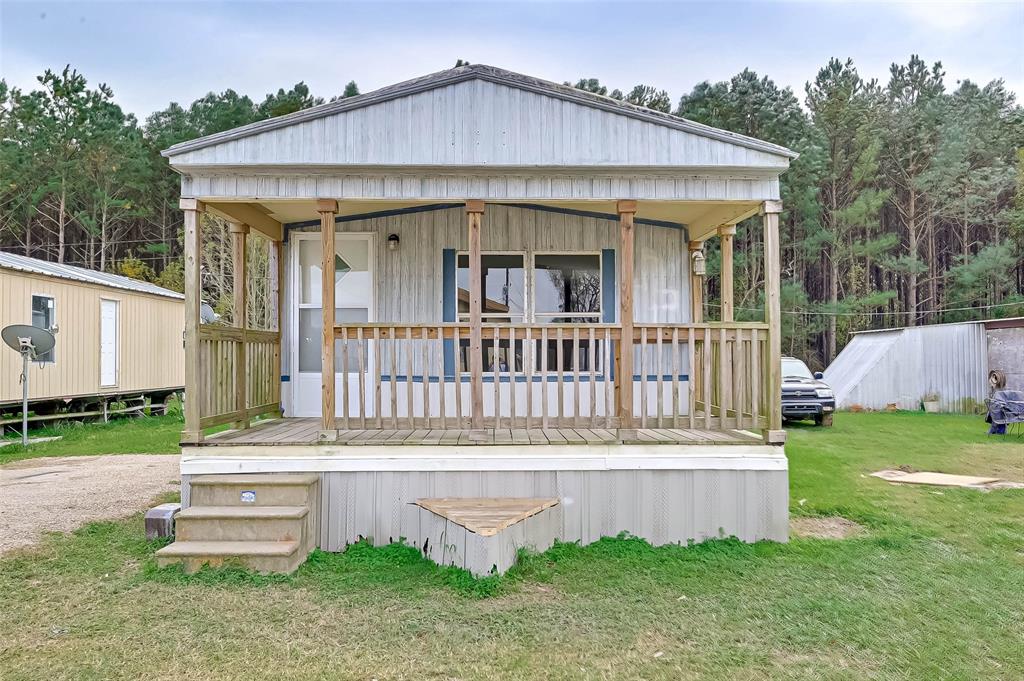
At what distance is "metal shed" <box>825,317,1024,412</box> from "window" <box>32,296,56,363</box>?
58.3ft

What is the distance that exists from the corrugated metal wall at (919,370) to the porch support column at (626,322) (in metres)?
13.5

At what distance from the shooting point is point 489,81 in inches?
199

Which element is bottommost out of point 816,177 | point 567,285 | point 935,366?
point 935,366

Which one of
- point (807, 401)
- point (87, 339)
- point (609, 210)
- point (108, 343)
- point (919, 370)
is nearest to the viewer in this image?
point (609, 210)

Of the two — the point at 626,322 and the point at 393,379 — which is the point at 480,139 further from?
the point at 393,379

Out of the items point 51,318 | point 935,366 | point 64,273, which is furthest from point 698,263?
point 935,366

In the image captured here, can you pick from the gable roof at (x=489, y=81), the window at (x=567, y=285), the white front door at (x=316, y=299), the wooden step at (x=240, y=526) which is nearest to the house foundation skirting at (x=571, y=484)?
the wooden step at (x=240, y=526)

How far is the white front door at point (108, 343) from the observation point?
41.8ft

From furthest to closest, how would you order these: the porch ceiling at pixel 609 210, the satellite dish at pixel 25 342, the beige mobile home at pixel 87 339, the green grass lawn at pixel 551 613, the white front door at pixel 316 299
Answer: the beige mobile home at pixel 87 339 → the satellite dish at pixel 25 342 → the white front door at pixel 316 299 → the porch ceiling at pixel 609 210 → the green grass lawn at pixel 551 613

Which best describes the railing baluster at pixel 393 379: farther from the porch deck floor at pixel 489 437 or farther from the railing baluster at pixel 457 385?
the railing baluster at pixel 457 385

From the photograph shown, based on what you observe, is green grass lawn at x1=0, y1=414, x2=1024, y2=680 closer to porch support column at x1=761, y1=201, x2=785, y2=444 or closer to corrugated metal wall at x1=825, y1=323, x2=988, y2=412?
porch support column at x1=761, y1=201, x2=785, y2=444

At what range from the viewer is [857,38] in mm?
26562

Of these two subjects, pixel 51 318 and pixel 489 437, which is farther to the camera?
pixel 51 318

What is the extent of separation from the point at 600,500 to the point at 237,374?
348 centimetres
